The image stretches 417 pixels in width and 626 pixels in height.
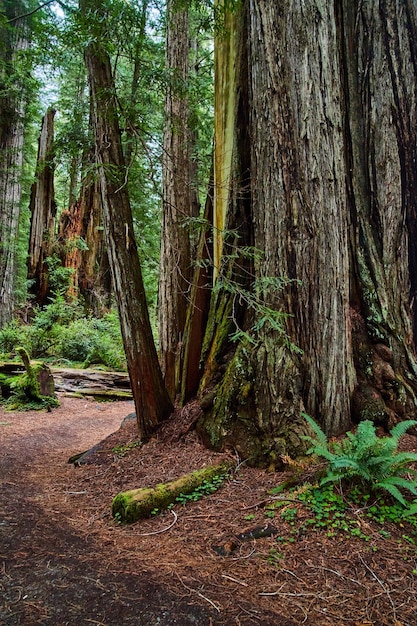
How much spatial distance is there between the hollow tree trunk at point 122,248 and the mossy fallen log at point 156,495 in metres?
1.21

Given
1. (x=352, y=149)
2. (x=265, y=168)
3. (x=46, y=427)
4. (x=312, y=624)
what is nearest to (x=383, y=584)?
(x=312, y=624)

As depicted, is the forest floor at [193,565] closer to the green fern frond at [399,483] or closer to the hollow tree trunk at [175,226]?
the green fern frond at [399,483]

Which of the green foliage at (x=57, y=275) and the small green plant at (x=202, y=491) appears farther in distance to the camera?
the green foliage at (x=57, y=275)

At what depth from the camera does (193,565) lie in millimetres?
2457

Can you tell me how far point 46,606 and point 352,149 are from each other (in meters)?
4.70

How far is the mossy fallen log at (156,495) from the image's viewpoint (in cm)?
314

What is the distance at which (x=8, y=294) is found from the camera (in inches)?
466

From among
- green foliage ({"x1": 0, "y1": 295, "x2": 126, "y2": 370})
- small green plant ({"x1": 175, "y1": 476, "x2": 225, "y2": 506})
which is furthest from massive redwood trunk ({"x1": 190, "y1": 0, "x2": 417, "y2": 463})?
green foliage ({"x1": 0, "y1": 295, "x2": 126, "y2": 370})

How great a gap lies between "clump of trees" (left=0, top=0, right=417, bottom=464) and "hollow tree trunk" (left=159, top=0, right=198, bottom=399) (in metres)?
0.14

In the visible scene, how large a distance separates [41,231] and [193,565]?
44.3 ft

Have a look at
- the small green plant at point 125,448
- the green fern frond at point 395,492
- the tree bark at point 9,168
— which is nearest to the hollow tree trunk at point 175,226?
the small green plant at point 125,448

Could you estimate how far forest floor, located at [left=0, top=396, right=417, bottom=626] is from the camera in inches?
80.0

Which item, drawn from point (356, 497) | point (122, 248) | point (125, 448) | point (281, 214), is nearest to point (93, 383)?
point (125, 448)

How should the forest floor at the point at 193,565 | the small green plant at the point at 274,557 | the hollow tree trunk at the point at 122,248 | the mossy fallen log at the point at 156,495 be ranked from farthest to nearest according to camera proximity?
the hollow tree trunk at the point at 122,248 < the mossy fallen log at the point at 156,495 < the small green plant at the point at 274,557 < the forest floor at the point at 193,565
